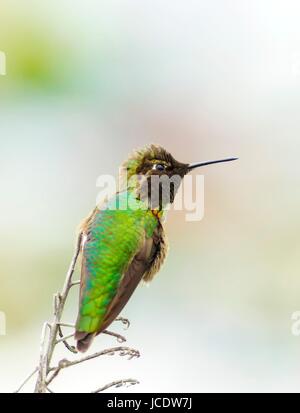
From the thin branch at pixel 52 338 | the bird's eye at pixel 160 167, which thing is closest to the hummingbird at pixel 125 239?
the bird's eye at pixel 160 167

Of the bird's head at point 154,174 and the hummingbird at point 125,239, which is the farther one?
the bird's head at point 154,174

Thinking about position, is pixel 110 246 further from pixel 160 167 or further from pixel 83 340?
pixel 83 340

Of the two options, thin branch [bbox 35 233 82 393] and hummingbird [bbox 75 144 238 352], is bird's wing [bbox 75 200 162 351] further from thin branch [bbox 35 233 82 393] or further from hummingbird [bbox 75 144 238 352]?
thin branch [bbox 35 233 82 393]

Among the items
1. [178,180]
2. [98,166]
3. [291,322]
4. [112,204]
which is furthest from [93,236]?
[291,322]

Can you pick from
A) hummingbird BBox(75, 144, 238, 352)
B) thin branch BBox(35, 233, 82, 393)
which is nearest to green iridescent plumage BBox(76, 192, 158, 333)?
hummingbird BBox(75, 144, 238, 352)

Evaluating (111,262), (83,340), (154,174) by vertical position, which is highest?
(154,174)

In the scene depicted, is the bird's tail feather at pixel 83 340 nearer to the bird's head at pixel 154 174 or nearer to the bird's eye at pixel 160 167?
the bird's head at pixel 154 174

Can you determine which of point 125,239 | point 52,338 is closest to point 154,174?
point 125,239
